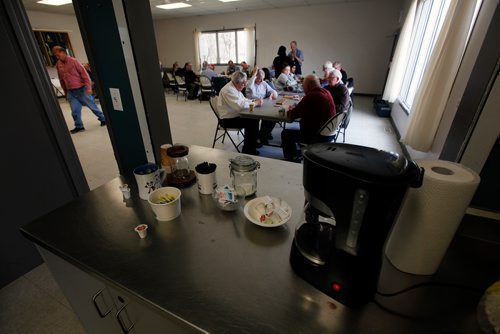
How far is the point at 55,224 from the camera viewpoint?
90 centimetres

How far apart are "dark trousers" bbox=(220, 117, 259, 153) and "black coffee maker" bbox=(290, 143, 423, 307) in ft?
9.26

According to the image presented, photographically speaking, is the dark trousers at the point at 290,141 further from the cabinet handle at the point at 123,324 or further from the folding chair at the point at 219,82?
the folding chair at the point at 219,82

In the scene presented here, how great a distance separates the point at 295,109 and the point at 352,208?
2.37m

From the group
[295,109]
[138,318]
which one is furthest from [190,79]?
[138,318]

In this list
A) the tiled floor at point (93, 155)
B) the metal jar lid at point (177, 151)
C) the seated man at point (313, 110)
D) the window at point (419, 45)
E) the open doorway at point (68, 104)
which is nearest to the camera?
the metal jar lid at point (177, 151)

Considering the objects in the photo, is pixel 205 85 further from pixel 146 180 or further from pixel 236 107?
pixel 146 180

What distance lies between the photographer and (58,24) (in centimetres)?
830

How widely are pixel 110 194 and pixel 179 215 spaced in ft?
1.32

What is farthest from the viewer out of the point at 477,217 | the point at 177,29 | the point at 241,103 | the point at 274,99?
the point at 177,29

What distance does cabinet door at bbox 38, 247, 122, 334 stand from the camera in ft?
2.83

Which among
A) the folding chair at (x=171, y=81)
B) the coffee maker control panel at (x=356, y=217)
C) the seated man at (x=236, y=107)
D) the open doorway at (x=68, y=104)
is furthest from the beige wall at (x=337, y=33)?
the coffee maker control panel at (x=356, y=217)

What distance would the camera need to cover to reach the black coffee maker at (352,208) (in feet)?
1.74

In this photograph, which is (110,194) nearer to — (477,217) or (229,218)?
(229,218)

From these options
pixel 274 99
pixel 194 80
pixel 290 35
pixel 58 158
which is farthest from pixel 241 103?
pixel 290 35
